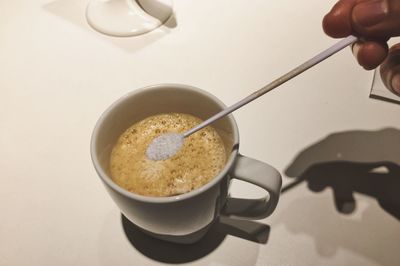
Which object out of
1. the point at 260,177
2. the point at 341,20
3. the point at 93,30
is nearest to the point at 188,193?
the point at 260,177

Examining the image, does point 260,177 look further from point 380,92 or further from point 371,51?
point 380,92

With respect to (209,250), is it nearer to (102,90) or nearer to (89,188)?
(89,188)

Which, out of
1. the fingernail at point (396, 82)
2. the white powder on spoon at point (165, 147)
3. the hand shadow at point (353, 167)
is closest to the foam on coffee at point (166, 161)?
the white powder on spoon at point (165, 147)

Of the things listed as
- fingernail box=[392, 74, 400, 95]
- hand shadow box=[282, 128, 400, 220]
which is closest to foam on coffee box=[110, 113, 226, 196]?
hand shadow box=[282, 128, 400, 220]

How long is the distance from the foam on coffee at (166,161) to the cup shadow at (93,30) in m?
0.27

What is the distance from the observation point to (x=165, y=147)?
0.44 m

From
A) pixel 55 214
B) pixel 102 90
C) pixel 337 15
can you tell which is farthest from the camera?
pixel 102 90

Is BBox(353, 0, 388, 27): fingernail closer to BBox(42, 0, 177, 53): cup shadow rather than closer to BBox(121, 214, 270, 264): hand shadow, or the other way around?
BBox(121, 214, 270, 264): hand shadow

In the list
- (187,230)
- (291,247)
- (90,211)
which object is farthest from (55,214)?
(291,247)

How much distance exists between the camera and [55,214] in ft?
1.63

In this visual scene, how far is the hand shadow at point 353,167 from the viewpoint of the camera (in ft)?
1.63

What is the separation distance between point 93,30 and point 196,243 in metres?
0.50

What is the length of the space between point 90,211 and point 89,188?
38 mm

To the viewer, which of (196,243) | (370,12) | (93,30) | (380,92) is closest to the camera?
(370,12)
